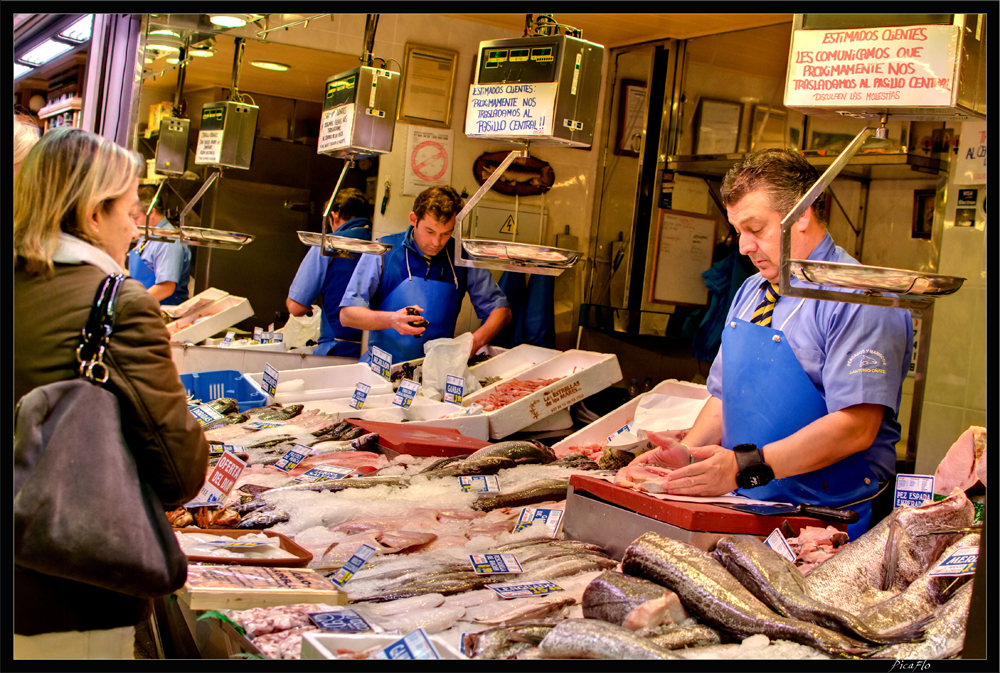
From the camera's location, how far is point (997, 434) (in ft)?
5.82

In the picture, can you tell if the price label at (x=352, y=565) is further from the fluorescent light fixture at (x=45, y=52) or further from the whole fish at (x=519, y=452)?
the fluorescent light fixture at (x=45, y=52)

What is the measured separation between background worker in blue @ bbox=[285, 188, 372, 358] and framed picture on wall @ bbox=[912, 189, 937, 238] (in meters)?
4.27

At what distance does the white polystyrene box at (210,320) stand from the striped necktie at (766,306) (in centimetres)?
420

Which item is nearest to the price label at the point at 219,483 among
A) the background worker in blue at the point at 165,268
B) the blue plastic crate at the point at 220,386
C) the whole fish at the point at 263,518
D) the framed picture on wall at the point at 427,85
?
the whole fish at the point at 263,518

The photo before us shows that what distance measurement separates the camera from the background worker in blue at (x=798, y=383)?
Answer: 9.36 feet

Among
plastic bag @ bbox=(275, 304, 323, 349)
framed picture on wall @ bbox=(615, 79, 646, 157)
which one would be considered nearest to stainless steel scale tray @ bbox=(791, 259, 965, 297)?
plastic bag @ bbox=(275, 304, 323, 349)

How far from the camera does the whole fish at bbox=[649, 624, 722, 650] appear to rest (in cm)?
202

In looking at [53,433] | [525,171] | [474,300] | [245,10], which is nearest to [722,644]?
[53,433]

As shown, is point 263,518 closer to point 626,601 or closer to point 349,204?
point 626,601

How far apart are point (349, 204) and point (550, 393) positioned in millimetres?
2446

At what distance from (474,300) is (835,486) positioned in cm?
391

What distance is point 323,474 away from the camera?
3836 millimetres

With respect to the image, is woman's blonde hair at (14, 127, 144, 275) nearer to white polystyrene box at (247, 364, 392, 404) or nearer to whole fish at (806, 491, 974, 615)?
whole fish at (806, 491, 974, 615)

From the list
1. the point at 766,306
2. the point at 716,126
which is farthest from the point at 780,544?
the point at 716,126
